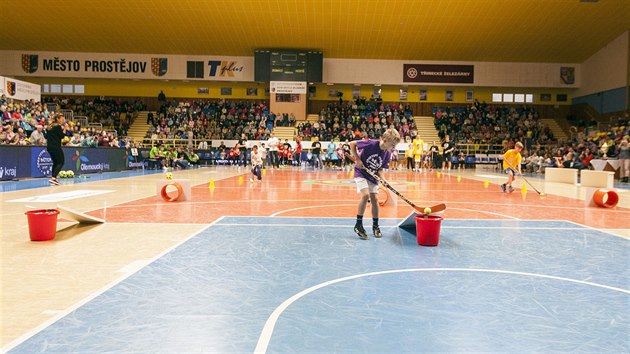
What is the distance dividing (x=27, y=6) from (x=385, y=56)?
2943cm

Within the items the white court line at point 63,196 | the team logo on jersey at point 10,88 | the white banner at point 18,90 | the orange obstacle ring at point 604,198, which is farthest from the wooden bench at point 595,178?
the team logo on jersey at point 10,88

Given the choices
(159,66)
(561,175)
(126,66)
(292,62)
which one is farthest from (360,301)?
(126,66)

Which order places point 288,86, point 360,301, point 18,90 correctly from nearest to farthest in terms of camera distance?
1. point 360,301
2. point 18,90
3. point 288,86

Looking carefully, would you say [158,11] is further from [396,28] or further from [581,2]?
[581,2]

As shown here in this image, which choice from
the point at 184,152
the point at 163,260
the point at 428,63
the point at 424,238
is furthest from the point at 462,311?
the point at 428,63

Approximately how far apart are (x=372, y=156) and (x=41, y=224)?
514cm

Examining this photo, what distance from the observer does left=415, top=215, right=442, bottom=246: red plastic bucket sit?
6.57m

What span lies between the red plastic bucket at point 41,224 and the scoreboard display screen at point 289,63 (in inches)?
1411

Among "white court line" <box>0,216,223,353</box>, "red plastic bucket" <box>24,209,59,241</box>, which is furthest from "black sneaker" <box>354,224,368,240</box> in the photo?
"red plastic bucket" <box>24,209,59,241</box>

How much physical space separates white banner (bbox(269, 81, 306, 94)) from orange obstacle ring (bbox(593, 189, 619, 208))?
3214cm

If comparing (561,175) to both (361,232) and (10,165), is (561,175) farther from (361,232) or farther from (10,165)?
(10,165)

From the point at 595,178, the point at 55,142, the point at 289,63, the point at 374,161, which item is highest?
the point at 289,63

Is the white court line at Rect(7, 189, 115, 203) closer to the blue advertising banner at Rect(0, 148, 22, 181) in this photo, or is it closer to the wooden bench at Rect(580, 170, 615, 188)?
the blue advertising banner at Rect(0, 148, 22, 181)

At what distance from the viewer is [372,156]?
24.6ft
